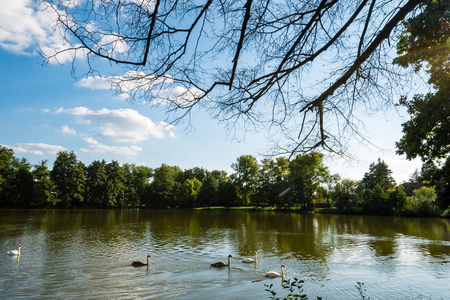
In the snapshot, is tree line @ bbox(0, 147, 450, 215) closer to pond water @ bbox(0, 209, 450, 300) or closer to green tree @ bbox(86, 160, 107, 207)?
green tree @ bbox(86, 160, 107, 207)

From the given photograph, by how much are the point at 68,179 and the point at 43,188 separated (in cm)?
483

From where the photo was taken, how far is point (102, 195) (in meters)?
61.6

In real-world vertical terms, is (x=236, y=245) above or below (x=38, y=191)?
below

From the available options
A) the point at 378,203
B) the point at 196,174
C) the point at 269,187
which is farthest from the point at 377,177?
the point at 196,174

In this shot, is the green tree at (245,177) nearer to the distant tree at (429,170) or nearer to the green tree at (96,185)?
the green tree at (96,185)

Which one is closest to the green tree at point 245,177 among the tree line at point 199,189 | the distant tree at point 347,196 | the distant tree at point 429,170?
the tree line at point 199,189

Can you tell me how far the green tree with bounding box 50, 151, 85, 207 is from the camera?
56.2 metres

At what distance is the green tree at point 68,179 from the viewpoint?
5617 cm

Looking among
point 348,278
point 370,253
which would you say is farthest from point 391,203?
point 348,278

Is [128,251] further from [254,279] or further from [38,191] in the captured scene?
[38,191]

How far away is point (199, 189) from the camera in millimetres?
67250

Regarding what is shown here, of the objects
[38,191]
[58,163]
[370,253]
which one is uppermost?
[58,163]

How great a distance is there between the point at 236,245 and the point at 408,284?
8.76 m

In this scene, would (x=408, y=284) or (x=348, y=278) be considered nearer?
(x=408, y=284)
